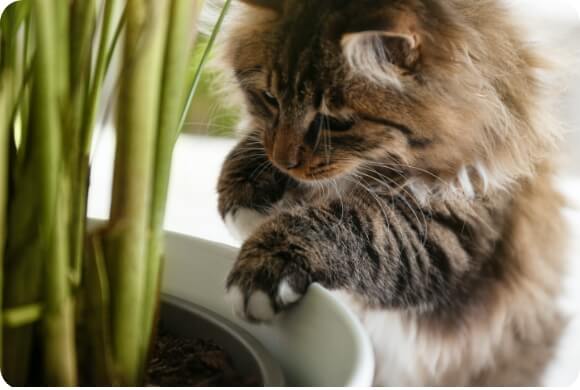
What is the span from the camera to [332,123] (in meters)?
0.63

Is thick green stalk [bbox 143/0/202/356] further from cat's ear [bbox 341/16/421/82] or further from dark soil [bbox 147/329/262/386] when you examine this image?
cat's ear [bbox 341/16/421/82]

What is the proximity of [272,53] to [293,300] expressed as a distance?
0.90 ft

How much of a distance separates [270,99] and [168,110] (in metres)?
0.28

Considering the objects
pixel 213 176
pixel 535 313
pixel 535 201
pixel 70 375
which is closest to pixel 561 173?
pixel 535 201

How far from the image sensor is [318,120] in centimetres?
63

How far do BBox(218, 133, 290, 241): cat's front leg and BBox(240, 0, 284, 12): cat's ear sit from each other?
14cm

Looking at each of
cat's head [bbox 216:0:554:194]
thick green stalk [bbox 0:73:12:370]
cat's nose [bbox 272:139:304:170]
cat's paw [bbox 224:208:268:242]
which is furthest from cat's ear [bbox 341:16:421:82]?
thick green stalk [bbox 0:73:12:370]

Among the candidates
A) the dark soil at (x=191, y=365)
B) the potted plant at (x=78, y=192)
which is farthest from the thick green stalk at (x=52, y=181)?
the dark soil at (x=191, y=365)

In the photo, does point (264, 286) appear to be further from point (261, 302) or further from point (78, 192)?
point (78, 192)

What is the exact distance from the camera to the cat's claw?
547 mm

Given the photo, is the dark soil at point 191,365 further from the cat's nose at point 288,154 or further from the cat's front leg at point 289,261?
the cat's nose at point 288,154

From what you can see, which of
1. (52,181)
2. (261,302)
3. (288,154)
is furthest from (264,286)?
(52,181)

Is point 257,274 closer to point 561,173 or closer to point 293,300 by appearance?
point 293,300

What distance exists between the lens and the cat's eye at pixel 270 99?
66 cm
